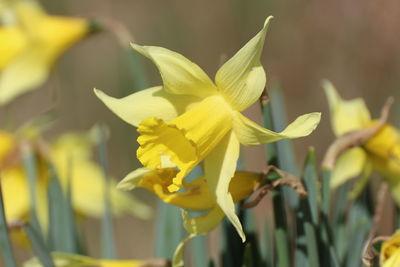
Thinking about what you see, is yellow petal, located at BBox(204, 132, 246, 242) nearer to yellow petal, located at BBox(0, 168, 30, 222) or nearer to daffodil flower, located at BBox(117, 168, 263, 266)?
daffodil flower, located at BBox(117, 168, 263, 266)

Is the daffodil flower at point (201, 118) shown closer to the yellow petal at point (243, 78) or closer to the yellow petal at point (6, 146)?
the yellow petal at point (243, 78)

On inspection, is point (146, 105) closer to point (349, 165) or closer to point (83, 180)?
point (349, 165)

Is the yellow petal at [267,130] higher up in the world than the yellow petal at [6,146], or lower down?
higher up

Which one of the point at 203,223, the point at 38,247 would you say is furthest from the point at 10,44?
the point at 203,223

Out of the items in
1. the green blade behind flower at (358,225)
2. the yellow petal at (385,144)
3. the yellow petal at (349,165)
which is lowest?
the green blade behind flower at (358,225)

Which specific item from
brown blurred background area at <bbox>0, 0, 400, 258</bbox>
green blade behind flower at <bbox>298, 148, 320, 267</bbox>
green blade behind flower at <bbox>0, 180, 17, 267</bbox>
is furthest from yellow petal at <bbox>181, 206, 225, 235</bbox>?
brown blurred background area at <bbox>0, 0, 400, 258</bbox>

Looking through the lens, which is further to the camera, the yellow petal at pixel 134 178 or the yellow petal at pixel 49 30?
the yellow petal at pixel 49 30

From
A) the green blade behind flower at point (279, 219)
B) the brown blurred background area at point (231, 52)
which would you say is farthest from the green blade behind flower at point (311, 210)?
the brown blurred background area at point (231, 52)
